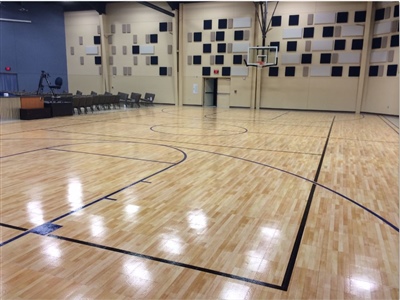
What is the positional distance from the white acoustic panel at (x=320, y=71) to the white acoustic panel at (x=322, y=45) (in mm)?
978

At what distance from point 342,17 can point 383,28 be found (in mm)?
2109

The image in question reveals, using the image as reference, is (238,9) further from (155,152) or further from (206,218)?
(206,218)

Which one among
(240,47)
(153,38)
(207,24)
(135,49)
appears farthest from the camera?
(135,49)

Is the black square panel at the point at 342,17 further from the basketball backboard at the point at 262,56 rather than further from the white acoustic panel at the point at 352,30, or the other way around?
the basketball backboard at the point at 262,56

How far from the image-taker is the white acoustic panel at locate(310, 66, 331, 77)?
18.8m

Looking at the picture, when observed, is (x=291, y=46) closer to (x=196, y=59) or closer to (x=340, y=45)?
(x=340, y=45)

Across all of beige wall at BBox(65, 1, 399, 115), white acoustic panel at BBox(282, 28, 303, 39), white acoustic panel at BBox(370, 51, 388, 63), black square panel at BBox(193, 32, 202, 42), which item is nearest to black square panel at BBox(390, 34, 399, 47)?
beige wall at BBox(65, 1, 399, 115)

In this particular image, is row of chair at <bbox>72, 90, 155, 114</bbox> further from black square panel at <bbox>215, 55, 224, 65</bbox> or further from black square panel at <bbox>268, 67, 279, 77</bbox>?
black square panel at <bbox>268, 67, 279, 77</bbox>

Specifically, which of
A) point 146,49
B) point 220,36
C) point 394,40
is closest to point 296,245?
point 394,40

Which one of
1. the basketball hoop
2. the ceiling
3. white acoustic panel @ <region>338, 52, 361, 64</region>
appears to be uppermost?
the ceiling

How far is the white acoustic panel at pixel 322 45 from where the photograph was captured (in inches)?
724

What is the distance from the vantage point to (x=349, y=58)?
18.2 meters

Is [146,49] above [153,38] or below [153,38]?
below

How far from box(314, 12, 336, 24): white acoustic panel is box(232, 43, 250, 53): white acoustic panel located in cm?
395
